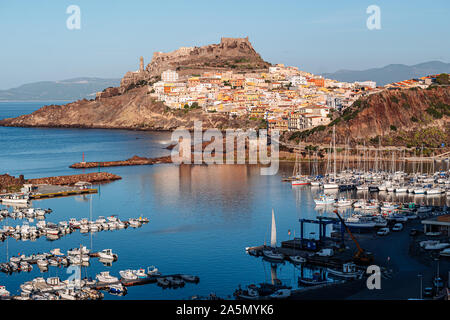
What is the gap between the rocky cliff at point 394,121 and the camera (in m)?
47.5

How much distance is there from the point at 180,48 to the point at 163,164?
64730mm

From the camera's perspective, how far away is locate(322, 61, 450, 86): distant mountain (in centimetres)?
14800

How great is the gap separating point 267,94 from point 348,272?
59770 millimetres

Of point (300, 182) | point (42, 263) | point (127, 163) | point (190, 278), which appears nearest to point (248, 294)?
point (190, 278)

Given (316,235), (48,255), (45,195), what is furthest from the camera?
(45,195)

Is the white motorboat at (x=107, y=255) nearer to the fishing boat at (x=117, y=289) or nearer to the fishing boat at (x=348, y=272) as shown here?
the fishing boat at (x=117, y=289)

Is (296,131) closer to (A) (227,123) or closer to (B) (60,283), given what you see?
(A) (227,123)

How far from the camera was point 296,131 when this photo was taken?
5203 cm

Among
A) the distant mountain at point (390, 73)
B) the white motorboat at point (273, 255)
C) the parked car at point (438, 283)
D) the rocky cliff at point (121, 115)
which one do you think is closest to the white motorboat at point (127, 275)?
the white motorboat at point (273, 255)

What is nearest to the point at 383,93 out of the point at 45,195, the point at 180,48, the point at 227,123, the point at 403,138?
the point at 403,138

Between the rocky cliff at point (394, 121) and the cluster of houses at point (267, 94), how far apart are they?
3.72 m

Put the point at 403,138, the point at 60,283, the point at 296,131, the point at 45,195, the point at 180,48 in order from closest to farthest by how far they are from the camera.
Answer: the point at 60,283 → the point at 45,195 → the point at 403,138 → the point at 296,131 → the point at 180,48

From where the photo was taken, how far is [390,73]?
154m

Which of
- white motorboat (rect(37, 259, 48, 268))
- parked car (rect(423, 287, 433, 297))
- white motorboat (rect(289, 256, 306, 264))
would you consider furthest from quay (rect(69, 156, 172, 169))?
parked car (rect(423, 287, 433, 297))
